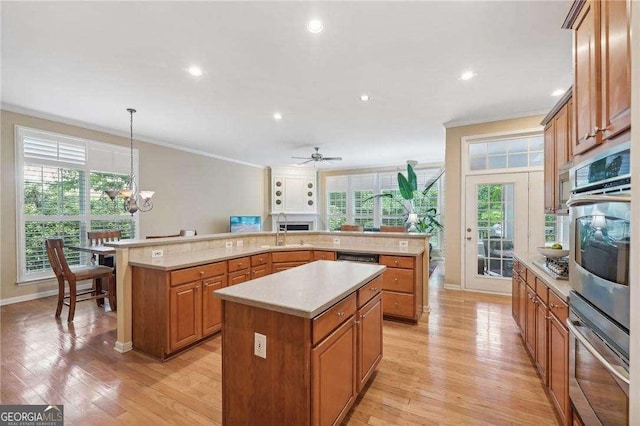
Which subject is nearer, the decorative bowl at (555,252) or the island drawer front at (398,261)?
the decorative bowl at (555,252)

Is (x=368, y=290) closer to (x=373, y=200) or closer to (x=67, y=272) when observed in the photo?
(x=67, y=272)

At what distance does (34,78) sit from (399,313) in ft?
16.8

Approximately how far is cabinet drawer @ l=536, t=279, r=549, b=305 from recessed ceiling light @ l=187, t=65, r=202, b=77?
3.73m

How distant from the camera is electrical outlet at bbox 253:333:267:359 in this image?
150 centimetres

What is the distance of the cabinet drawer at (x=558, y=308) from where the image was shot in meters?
1.62

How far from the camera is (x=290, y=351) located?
4.68ft

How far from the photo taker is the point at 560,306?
5.56ft

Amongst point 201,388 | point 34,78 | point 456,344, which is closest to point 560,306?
point 456,344

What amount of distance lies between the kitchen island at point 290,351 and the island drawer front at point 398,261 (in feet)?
5.46

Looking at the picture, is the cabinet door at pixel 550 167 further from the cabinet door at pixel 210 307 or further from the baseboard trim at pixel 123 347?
the baseboard trim at pixel 123 347

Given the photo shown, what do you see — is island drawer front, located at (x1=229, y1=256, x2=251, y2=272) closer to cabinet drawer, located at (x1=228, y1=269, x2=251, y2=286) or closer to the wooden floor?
cabinet drawer, located at (x1=228, y1=269, x2=251, y2=286)

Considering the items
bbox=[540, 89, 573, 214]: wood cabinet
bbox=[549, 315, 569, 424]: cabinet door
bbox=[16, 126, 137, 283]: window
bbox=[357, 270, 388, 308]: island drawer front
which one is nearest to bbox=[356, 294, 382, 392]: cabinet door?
bbox=[357, 270, 388, 308]: island drawer front

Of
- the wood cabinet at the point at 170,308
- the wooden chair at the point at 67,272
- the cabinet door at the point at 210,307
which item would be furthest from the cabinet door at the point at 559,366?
the wooden chair at the point at 67,272

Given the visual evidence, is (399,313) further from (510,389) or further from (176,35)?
(176,35)
